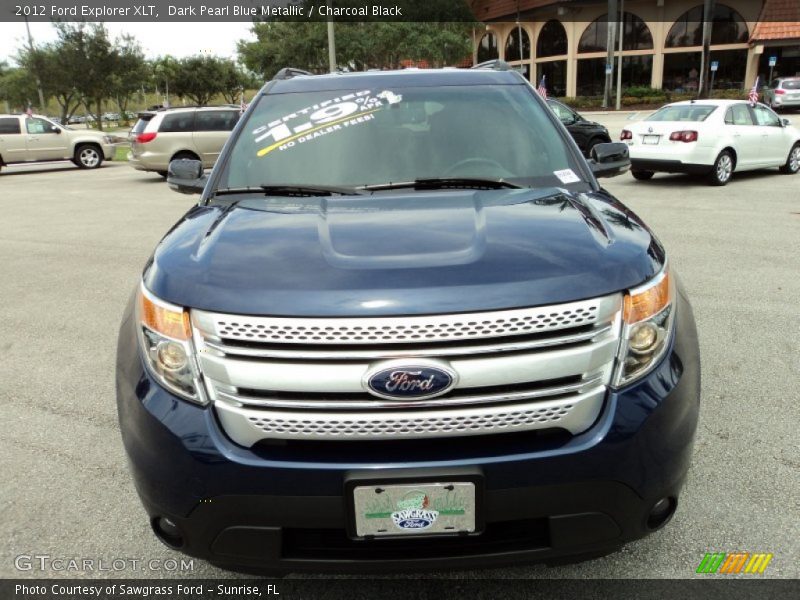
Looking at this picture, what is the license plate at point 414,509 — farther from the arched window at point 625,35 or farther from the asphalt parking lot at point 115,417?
the arched window at point 625,35

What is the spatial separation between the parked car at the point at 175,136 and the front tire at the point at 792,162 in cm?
1243

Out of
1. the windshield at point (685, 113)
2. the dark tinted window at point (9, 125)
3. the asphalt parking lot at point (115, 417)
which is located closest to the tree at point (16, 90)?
the dark tinted window at point (9, 125)

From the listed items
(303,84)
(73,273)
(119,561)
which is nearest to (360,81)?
(303,84)

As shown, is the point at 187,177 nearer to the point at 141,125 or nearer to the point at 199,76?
the point at 141,125

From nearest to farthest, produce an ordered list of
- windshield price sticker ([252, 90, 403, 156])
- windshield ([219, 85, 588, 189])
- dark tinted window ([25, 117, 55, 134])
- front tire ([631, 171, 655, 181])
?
windshield ([219, 85, 588, 189]), windshield price sticker ([252, 90, 403, 156]), front tire ([631, 171, 655, 181]), dark tinted window ([25, 117, 55, 134])

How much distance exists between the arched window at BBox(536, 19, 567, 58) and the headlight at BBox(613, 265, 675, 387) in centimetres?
5481

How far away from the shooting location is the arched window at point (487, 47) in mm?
58344

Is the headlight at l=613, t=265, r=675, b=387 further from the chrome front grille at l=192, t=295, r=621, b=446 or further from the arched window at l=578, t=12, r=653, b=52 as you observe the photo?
the arched window at l=578, t=12, r=653, b=52

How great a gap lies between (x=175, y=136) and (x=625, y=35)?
43227 millimetres

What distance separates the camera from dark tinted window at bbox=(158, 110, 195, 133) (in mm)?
16156

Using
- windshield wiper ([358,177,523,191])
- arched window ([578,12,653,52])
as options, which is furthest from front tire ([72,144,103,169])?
arched window ([578,12,653,52])

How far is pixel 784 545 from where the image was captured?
250cm

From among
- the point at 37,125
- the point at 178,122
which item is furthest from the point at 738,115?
the point at 37,125

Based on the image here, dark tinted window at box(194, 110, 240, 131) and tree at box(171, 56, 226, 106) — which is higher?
tree at box(171, 56, 226, 106)
